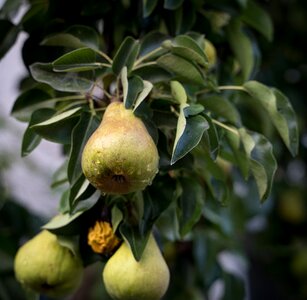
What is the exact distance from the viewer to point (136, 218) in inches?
35.2

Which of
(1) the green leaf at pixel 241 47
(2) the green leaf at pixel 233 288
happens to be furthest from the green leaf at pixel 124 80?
(2) the green leaf at pixel 233 288

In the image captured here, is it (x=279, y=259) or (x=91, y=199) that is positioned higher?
(x=91, y=199)

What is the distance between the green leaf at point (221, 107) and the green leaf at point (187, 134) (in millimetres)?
200

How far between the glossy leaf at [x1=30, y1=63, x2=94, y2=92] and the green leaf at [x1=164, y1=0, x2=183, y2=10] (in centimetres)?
17

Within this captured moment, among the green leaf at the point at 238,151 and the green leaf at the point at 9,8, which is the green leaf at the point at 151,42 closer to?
the green leaf at the point at 238,151

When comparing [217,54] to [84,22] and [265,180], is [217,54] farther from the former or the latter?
[265,180]

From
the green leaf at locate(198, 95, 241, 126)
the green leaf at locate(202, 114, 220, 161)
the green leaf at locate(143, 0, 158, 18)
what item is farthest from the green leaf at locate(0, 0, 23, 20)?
the green leaf at locate(202, 114, 220, 161)

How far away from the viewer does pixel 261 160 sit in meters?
0.90

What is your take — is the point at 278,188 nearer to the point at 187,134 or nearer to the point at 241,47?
the point at 241,47

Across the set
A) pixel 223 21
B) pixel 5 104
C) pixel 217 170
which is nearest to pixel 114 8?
pixel 223 21

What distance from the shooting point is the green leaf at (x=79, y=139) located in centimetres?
84

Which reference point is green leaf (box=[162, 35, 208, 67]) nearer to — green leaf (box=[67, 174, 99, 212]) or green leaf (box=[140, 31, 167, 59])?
green leaf (box=[140, 31, 167, 59])

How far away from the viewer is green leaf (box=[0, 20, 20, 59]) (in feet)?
3.65

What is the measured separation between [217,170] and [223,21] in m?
0.30
